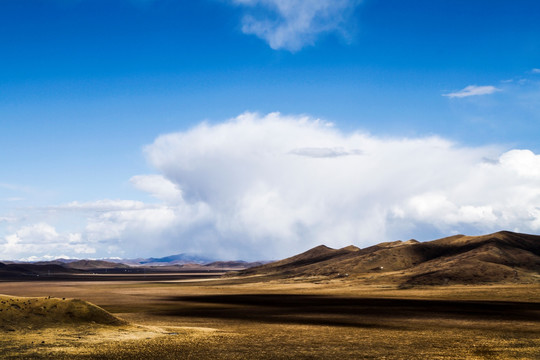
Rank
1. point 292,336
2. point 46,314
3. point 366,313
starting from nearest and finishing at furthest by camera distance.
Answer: point 292,336 → point 46,314 → point 366,313

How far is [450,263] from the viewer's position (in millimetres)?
Result: 130125

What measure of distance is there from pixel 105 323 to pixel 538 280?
10036cm

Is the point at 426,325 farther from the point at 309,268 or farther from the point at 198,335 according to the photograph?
the point at 309,268

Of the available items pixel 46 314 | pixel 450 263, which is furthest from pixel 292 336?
pixel 450 263

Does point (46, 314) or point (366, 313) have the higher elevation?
point (46, 314)

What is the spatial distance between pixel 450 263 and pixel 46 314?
4393 inches

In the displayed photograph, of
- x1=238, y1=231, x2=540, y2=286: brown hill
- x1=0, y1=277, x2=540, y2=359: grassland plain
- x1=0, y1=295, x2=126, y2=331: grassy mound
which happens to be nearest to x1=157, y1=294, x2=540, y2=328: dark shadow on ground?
x1=0, y1=277, x2=540, y2=359: grassland plain

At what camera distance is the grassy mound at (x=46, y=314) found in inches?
1486

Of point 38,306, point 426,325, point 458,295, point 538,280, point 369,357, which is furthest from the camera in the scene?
point 538,280

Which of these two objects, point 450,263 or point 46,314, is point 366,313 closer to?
point 46,314

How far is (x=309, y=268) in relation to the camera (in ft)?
578

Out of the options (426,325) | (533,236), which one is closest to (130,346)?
(426,325)

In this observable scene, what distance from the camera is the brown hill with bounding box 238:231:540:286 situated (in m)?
114

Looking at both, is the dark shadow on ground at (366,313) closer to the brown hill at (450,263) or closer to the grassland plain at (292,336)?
the grassland plain at (292,336)
